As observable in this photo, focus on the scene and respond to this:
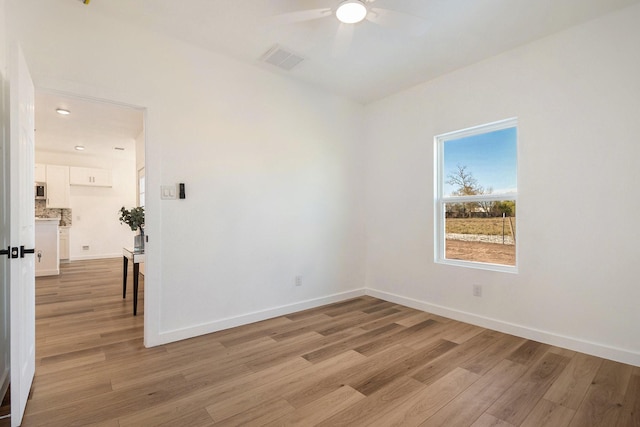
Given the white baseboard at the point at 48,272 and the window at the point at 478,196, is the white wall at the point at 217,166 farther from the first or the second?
the white baseboard at the point at 48,272

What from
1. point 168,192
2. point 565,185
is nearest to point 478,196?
point 565,185

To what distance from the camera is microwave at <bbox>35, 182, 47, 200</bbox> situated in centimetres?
718

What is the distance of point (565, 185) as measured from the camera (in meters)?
2.67

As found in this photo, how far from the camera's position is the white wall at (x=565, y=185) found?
2396 mm

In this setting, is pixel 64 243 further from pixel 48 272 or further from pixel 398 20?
pixel 398 20

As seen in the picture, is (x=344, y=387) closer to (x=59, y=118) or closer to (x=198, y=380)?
(x=198, y=380)

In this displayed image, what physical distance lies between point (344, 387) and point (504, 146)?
9.04 ft

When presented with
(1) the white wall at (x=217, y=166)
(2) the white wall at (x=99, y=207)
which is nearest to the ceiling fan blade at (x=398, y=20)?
(1) the white wall at (x=217, y=166)

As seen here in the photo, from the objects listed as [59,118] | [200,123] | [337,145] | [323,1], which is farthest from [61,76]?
[59,118]

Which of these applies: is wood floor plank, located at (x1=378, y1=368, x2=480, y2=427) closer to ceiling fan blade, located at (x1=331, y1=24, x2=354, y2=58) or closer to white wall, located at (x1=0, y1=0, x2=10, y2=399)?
white wall, located at (x1=0, y1=0, x2=10, y2=399)

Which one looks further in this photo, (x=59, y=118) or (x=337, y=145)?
(x=59, y=118)

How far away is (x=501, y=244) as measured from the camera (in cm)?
317

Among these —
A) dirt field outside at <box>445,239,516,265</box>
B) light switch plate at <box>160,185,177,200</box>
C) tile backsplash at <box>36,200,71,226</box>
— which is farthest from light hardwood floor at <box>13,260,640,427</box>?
tile backsplash at <box>36,200,71,226</box>

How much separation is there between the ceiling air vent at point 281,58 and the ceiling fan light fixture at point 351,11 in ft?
2.76
